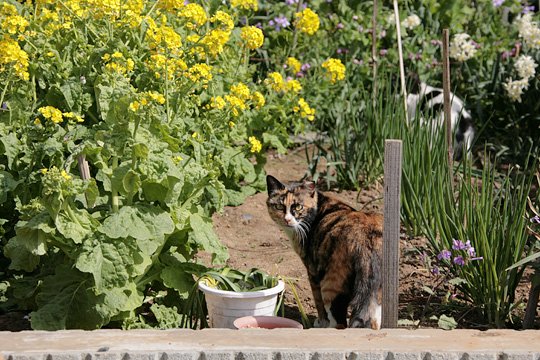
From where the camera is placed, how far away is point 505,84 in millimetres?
6609

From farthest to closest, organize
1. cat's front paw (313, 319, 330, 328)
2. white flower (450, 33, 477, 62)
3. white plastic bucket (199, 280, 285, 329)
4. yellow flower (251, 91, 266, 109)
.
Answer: white flower (450, 33, 477, 62) → yellow flower (251, 91, 266, 109) → cat's front paw (313, 319, 330, 328) → white plastic bucket (199, 280, 285, 329)

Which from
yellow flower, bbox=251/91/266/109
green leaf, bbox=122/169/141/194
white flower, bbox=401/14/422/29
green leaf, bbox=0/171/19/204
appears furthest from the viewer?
white flower, bbox=401/14/422/29

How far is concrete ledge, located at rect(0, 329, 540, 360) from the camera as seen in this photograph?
334cm

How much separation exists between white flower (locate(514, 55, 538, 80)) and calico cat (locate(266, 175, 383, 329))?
2.48 meters

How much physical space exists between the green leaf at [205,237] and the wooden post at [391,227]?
0.77 m

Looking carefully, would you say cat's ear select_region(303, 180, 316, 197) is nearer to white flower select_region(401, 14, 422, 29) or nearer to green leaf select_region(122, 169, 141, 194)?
green leaf select_region(122, 169, 141, 194)

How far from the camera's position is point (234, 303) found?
153 inches

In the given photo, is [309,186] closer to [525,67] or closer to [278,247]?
[278,247]

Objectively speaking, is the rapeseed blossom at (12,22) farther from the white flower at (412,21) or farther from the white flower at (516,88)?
the white flower at (412,21)

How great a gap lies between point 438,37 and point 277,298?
4282 mm

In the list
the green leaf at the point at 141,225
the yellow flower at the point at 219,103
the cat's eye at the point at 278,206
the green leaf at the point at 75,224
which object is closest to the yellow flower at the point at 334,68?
the yellow flower at the point at 219,103

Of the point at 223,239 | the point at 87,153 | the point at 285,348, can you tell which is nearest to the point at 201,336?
the point at 285,348

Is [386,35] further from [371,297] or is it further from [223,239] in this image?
[371,297]

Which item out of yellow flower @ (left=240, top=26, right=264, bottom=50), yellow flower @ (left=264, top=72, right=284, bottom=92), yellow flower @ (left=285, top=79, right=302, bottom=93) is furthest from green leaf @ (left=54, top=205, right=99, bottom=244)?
yellow flower @ (left=285, top=79, right=302, bottom=93)
